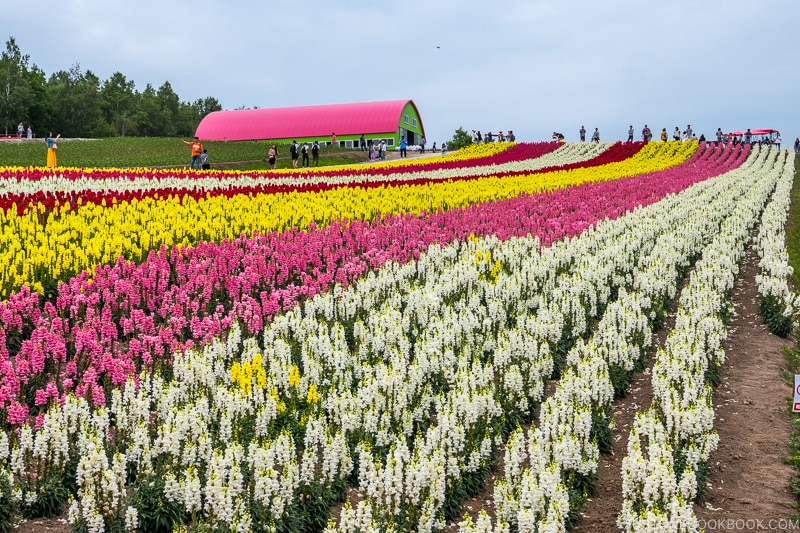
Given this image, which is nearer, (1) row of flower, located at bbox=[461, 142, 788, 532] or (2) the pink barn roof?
Result: (1) row of flower, located at bbox=[461, 142, 788, 532]

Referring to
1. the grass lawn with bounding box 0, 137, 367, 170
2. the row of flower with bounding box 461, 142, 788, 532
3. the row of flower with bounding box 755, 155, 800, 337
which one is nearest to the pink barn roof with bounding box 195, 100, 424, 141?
the grass lawn with bounding box 0, 137, 367, 170

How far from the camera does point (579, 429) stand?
657 cm

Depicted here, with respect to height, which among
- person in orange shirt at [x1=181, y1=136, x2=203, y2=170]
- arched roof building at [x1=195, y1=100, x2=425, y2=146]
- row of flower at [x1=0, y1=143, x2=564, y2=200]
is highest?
arched roof building at [x1=195, y1=100, x2=425, y2=146]

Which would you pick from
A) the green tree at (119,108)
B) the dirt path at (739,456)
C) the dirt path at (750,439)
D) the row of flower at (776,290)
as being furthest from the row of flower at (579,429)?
the green tree at (119,108)

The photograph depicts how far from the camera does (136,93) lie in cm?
12988

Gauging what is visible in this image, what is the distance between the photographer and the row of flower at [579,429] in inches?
209

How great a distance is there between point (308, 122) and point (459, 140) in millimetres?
15628

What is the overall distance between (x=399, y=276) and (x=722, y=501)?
6548 mm

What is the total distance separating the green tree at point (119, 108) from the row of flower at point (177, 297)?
9468cm

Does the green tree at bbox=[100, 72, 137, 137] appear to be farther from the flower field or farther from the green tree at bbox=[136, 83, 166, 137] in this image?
the flower field

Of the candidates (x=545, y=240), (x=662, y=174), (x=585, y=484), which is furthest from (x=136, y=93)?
(x=585, y=484)

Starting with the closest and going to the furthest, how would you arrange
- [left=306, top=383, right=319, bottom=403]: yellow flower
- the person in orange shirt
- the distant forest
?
[left=306, top=383, right=319, bottom=403]: yellow flower
the person in orange shirt
the distant forest

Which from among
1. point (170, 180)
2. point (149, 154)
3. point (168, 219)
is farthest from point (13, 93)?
point (168, 219)

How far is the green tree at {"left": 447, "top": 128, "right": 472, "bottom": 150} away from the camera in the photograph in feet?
249
